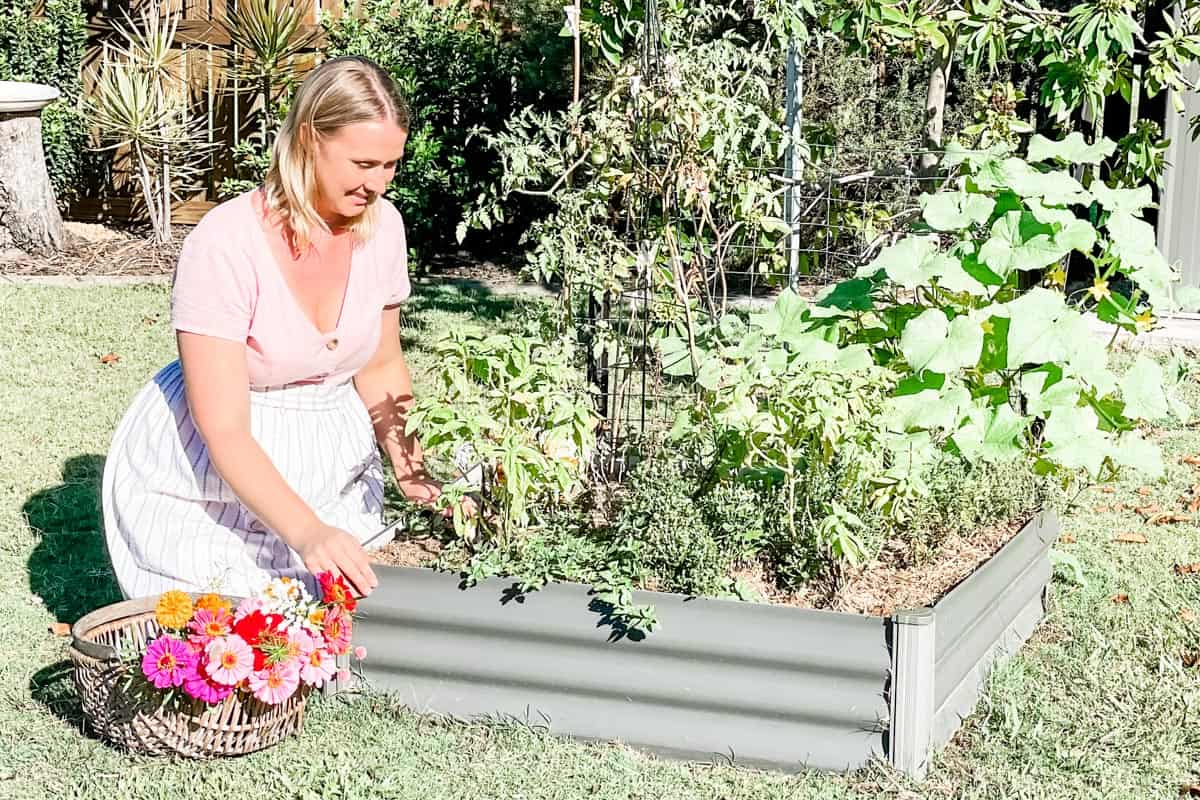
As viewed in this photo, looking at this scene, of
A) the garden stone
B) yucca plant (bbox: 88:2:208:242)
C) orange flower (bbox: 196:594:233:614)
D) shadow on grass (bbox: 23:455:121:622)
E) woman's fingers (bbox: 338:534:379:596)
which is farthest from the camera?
yucca plant (bbox: 88:2:208:242)

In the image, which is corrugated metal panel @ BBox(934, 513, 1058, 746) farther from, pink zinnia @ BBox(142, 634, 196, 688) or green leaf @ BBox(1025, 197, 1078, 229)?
pink zinnia @ BBox(142, 634, 196, 688)

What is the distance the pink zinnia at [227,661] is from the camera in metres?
2.33

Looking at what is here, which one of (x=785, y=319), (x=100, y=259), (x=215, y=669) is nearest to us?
(x=215, y=669)

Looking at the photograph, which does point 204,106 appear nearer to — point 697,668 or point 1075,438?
point 697,668

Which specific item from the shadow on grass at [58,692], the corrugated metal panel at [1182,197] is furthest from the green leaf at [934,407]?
the corrugated metal panel at [1182,197]

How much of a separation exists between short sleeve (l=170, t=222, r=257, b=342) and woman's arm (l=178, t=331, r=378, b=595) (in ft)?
0.10

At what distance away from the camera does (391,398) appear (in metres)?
3.16

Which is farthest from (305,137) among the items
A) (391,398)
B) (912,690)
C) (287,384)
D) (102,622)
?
(912,690)

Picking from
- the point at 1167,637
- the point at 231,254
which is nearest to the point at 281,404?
the point at 231,254

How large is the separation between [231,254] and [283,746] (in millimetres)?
1015

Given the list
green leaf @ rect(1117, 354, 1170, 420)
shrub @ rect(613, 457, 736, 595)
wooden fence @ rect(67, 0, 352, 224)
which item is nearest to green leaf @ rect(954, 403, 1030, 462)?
green leaf @ rect(1117, 354, 1170, 420)

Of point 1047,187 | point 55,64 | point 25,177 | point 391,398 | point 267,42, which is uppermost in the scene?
point 267,42

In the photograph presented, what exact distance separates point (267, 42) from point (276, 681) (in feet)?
25.5

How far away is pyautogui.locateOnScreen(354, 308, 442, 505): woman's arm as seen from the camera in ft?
10.2
